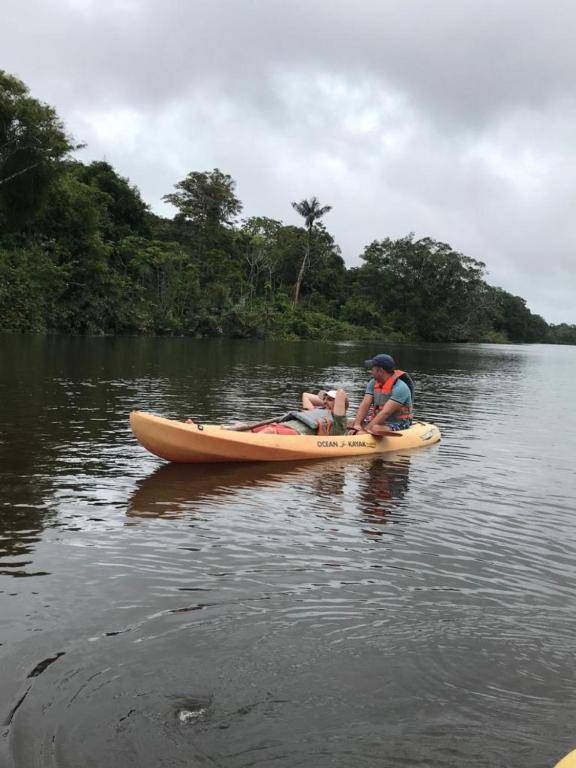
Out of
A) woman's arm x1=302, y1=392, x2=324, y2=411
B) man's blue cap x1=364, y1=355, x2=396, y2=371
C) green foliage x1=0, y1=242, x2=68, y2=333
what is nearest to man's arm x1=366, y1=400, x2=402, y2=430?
man's blue cap x1=364, y1=355, x2=396, y2=371

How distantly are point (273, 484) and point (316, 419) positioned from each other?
2.14 metres

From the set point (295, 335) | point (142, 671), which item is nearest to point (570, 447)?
point (142, 671)

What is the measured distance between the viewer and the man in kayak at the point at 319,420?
33.0ft

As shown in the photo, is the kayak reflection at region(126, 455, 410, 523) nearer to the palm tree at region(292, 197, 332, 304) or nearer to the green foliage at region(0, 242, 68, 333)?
the green foliage at region(0, 242, 68, 333)

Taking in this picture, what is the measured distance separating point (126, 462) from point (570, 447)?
28.1 ft

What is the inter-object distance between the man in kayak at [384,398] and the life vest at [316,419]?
1.80 ft

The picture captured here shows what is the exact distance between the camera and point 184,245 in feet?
196

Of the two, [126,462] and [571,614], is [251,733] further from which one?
[126,462]

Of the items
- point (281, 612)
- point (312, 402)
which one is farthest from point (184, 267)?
point (281, 612)

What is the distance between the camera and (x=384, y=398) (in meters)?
11.2

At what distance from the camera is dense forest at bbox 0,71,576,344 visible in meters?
37.2

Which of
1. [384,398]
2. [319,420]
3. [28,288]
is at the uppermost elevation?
[28,288]

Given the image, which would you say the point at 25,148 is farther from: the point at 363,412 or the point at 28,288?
the point at 363,412

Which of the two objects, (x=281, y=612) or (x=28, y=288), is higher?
(x=28, y=288)
